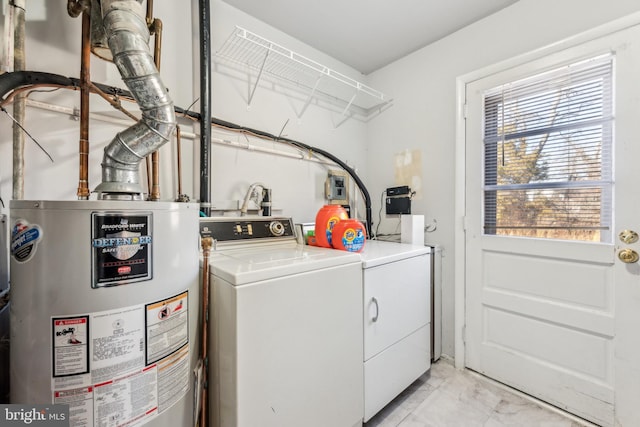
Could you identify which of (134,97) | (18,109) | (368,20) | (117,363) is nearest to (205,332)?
(117,363)

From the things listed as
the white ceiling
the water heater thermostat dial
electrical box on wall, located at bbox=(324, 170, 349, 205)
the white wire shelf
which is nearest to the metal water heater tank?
the water heater thermostat dial

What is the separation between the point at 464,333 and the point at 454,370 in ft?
0.97

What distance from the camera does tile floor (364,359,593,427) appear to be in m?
1.57

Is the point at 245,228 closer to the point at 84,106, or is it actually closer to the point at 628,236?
the point at 84,106

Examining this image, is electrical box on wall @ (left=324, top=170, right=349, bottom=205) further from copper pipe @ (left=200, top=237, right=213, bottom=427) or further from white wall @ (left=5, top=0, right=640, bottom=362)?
copper pipe @ (left=200, top=237, right=213, bottom=427)

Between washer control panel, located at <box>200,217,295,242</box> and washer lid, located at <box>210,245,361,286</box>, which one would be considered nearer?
washer lid, located at <box>210,245,361,286</box>

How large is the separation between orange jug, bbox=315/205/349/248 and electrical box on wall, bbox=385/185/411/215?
950mm

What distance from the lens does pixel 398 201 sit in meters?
2.46

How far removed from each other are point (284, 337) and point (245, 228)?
2.29 feet

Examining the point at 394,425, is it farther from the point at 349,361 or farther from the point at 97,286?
the point at 97,286

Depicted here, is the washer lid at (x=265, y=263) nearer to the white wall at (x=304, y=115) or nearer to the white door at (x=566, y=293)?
the white wall at (x=304, y=115)

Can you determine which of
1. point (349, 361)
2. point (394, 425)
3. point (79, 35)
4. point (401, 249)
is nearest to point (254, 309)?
point (349, 361)

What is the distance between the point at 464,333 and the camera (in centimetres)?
208

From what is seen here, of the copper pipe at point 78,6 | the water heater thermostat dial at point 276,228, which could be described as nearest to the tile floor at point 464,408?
the water heater thermostat dial at point 276,228
